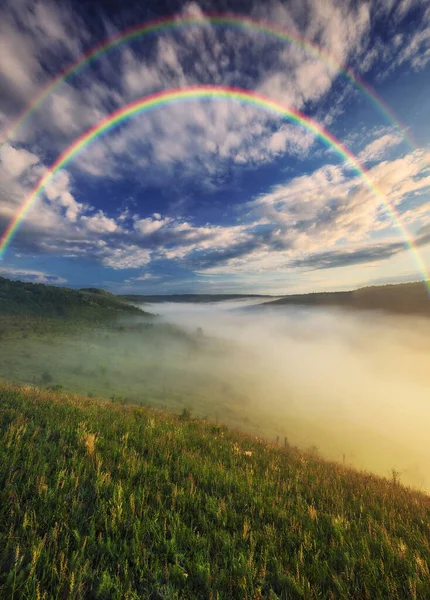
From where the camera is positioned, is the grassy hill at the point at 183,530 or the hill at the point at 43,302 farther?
the hill at the point at 43,302

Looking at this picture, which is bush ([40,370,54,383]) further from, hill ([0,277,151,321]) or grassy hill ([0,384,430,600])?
hill ([0,277,151,321])

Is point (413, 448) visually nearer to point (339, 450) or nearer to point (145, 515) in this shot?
point (339, 450)

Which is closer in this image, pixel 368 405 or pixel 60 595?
pixel 60 595

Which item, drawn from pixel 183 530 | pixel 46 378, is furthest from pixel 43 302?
pixel 183 530

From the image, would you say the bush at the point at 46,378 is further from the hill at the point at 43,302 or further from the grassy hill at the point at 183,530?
the hill at the point at 43,302

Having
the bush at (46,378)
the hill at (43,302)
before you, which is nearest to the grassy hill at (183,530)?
the bush at (46,378)

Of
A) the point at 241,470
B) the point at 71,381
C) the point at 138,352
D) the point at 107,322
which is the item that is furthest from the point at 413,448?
the point at 107,322

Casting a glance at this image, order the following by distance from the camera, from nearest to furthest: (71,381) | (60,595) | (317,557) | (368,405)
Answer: (60,595), (317,557), (71,381), (368,405)

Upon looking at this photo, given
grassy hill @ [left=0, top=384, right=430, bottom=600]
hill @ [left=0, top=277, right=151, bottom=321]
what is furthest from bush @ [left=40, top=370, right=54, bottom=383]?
hill @ [left=0, top=277, right=151, bottom=321]

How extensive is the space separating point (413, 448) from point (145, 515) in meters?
104

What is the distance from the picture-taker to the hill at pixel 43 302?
77.8 m

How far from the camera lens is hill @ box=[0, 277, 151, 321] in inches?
3063

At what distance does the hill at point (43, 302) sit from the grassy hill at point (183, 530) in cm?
8448

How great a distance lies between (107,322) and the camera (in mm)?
95875
